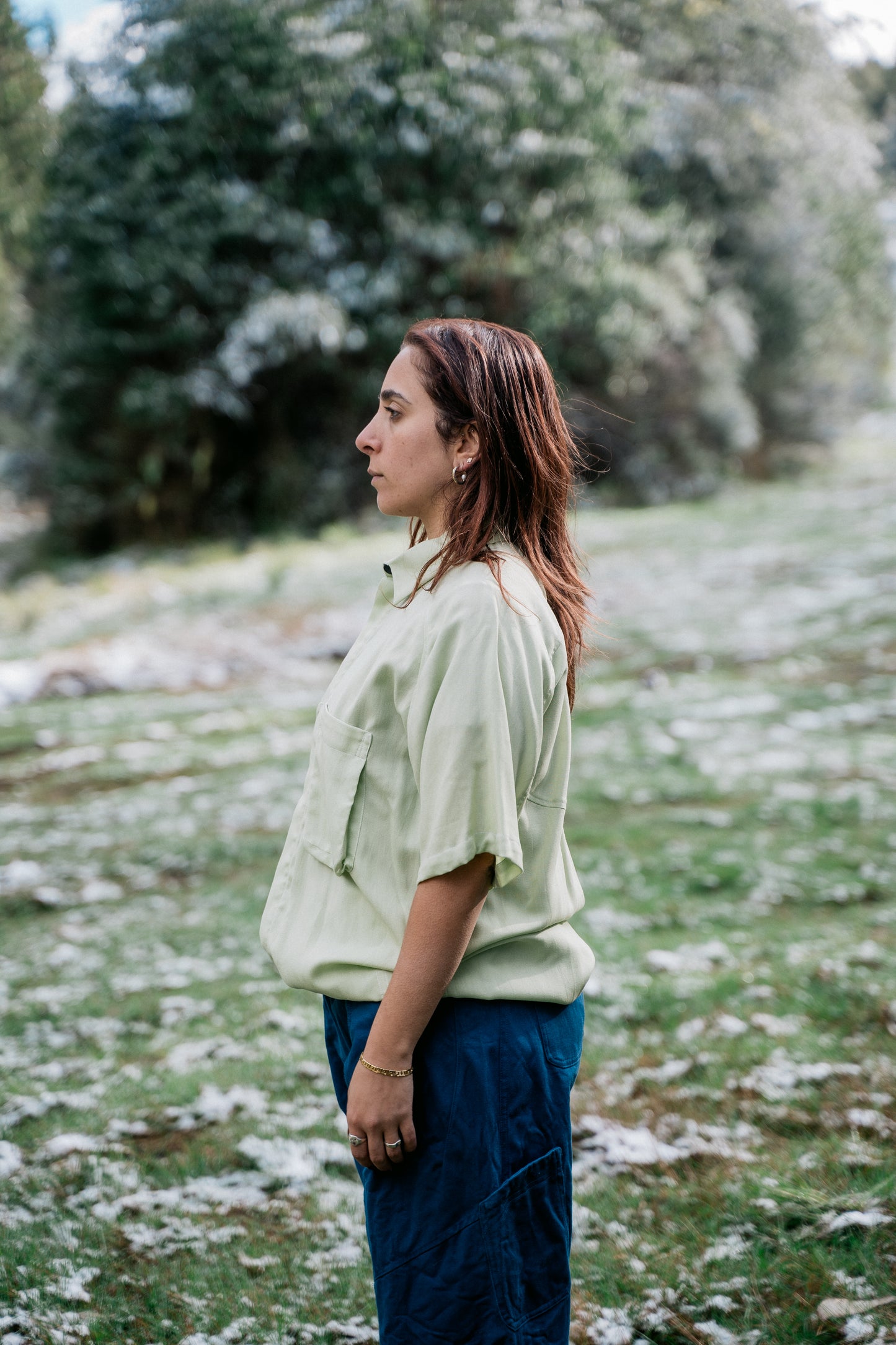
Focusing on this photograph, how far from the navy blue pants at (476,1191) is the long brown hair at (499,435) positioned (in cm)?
75

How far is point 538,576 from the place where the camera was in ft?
6.86

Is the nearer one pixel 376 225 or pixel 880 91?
pixel 376 225

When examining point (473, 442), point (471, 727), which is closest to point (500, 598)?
point (471, 727)

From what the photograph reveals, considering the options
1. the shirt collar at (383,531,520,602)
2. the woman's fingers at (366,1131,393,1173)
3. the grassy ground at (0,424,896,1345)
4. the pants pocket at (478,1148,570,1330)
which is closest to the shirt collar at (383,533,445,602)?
the shirt collar at (383,531,520,602)

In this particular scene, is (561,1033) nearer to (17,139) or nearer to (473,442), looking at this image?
(473,442)

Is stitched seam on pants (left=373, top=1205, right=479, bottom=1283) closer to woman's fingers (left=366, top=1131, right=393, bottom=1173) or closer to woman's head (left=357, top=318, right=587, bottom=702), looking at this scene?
woman's fingers (left=366, top=1131, right=393, bottom=1173)

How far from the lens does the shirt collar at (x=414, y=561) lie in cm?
206

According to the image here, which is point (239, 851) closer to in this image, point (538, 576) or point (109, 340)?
point (538, 576)

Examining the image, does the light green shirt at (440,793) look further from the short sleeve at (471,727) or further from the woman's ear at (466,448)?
the woman's ear at (466,448)

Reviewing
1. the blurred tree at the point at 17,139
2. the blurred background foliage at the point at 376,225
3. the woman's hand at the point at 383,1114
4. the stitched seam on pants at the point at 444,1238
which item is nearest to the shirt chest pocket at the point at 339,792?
the woman's hand at the point at 383,1114

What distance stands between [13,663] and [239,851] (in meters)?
6.92

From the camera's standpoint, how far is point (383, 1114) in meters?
1.87

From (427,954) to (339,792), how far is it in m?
0.36

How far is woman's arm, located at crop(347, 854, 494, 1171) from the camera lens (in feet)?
6.00
